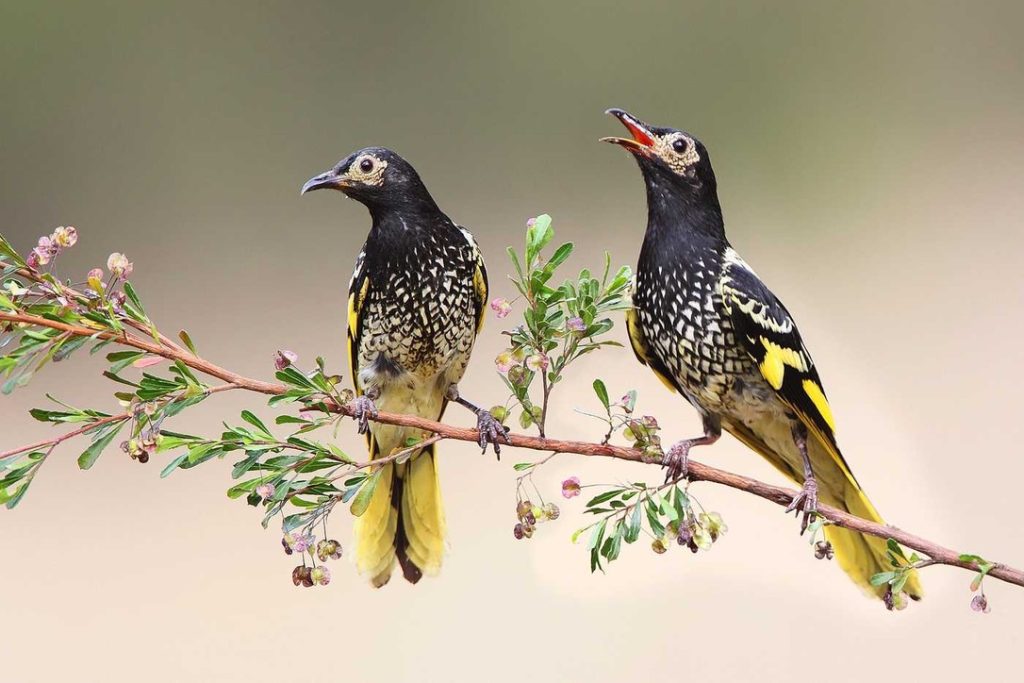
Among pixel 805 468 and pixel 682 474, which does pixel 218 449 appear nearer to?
pixel 682 474

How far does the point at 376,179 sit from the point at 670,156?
12.0 inches

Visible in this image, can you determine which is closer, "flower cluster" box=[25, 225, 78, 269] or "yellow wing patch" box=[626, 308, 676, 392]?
"flower cluster" box=[25, 225, 78, 269]

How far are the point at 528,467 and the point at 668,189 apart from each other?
371mm

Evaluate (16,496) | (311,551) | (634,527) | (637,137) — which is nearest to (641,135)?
(637,137)

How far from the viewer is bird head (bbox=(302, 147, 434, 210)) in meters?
1.05

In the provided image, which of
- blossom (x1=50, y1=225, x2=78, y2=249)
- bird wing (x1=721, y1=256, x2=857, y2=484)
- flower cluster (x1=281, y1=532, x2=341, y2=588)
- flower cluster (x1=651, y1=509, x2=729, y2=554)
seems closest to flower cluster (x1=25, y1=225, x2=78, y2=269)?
blossom (x1=50, y1=225, x2=78, y2=249)

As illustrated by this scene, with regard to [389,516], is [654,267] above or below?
above

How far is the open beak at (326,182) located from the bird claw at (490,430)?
11.2 inches

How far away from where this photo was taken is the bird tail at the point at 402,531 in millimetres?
1209

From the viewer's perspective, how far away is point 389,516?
1.22 meters

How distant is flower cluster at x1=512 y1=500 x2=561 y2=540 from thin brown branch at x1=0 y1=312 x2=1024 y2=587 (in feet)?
0.15

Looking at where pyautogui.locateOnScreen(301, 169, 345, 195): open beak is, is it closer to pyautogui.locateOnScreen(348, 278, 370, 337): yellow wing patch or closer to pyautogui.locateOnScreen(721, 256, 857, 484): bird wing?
pyautogui.locateOnScreen(348, 278, 370, 337): yellow wing patch

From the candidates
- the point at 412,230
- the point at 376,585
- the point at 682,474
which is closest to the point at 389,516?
the point at 376,585

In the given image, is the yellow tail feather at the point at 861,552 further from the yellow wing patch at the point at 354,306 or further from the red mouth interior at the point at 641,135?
the yellow wing patch at the point at 354,306
